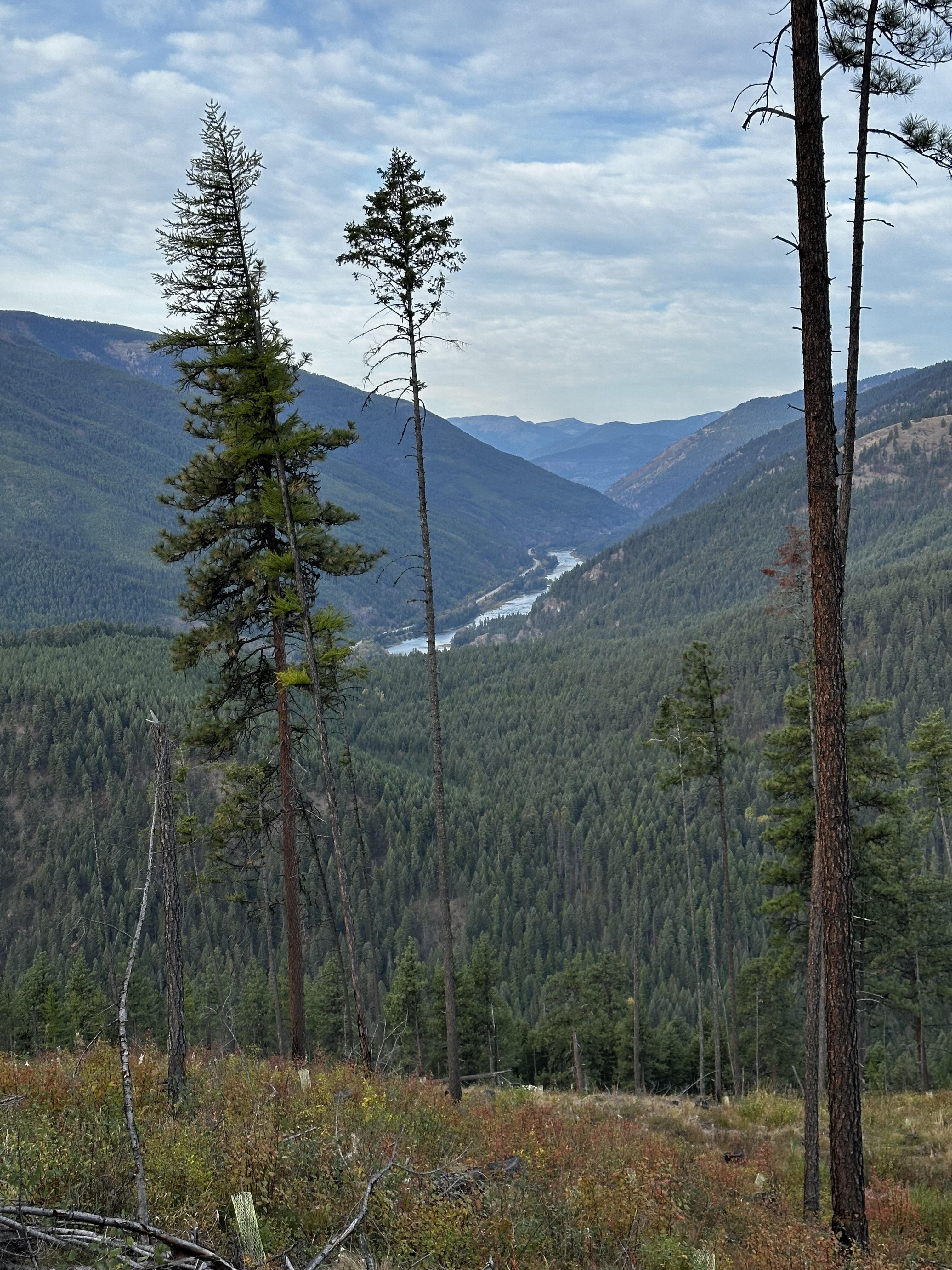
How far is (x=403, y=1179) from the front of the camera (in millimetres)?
6707

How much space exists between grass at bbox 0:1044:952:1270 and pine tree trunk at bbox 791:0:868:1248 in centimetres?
90

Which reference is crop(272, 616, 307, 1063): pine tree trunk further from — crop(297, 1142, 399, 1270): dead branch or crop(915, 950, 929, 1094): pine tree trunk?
crop(915, 950, 929, 1094): pine tree trunk

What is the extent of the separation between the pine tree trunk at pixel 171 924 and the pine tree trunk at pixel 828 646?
617cm

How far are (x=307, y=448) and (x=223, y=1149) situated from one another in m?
11.3

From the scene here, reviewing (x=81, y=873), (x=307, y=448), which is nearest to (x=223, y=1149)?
(x=307, y=448)

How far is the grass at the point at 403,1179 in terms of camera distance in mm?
5801

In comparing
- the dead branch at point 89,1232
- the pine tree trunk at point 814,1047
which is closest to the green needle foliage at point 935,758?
the pine tree trunk at point 814,1047

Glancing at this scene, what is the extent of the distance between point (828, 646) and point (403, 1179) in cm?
606

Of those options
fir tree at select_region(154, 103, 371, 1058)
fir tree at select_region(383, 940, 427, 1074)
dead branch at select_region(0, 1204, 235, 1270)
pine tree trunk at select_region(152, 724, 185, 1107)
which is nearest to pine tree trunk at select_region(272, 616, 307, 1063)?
fir tree at select_region(154, 103, 371, 1058)

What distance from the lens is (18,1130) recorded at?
6.30 meters

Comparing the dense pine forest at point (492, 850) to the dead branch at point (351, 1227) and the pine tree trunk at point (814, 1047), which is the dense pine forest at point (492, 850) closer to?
the dead branch at point (351, 1227)

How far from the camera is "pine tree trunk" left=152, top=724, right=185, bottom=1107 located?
7.94 metres

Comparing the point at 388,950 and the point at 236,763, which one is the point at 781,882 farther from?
the point at 388,950

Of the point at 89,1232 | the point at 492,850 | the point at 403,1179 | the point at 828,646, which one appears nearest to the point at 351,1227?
the point at 89,1232
